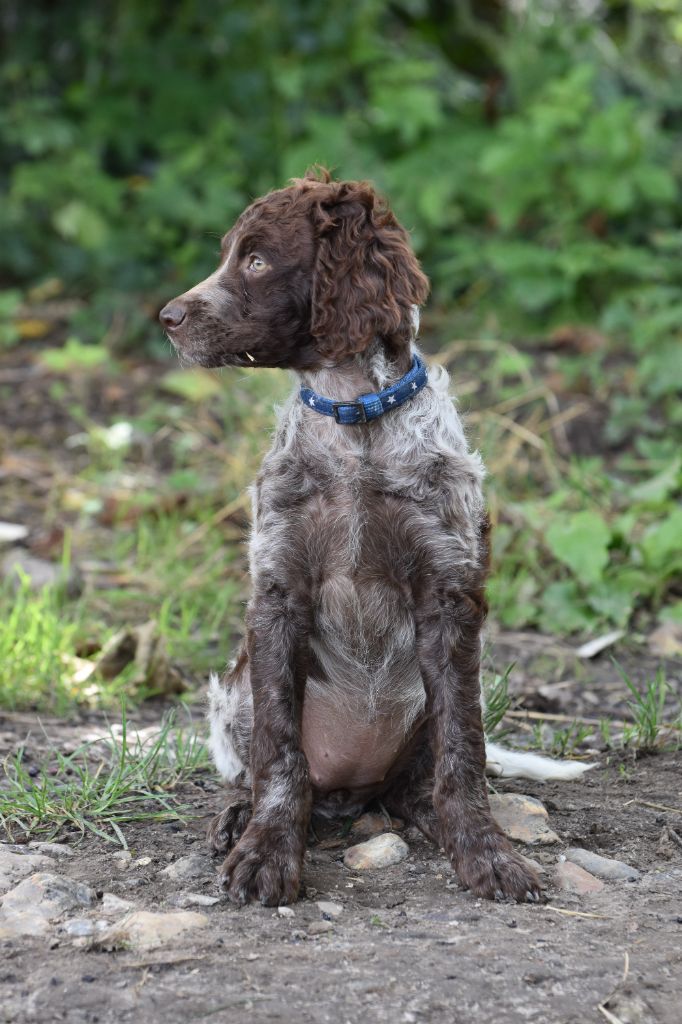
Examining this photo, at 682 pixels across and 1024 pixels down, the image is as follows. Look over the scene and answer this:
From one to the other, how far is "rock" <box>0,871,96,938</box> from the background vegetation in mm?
2195

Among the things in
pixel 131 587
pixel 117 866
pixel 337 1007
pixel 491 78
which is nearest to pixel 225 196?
pixel 491 78

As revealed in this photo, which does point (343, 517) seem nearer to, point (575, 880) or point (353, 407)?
point (353, 407)

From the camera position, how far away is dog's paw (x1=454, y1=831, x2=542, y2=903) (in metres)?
3.29

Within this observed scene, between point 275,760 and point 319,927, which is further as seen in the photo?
point 275,760

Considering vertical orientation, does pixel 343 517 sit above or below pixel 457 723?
above

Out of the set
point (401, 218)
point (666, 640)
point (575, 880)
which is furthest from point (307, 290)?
point (401, 218)

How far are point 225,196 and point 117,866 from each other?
6.33 metres

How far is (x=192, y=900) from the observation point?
3254mm

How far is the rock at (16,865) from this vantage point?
10.8ft

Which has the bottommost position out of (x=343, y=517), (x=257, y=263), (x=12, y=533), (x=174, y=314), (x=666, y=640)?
(x=12, y=533)

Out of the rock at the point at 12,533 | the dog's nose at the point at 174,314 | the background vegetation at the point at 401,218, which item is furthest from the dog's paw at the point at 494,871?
the rock at the point at 12,533

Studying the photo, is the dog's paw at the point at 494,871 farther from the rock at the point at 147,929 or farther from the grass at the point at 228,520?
the grass at the point at 228,520

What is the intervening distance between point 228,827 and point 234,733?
0.33 meters

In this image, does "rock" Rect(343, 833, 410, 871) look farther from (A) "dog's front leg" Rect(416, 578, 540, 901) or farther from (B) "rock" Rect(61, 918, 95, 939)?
(B) "rock" Rect(61, 918, 95, 939)
